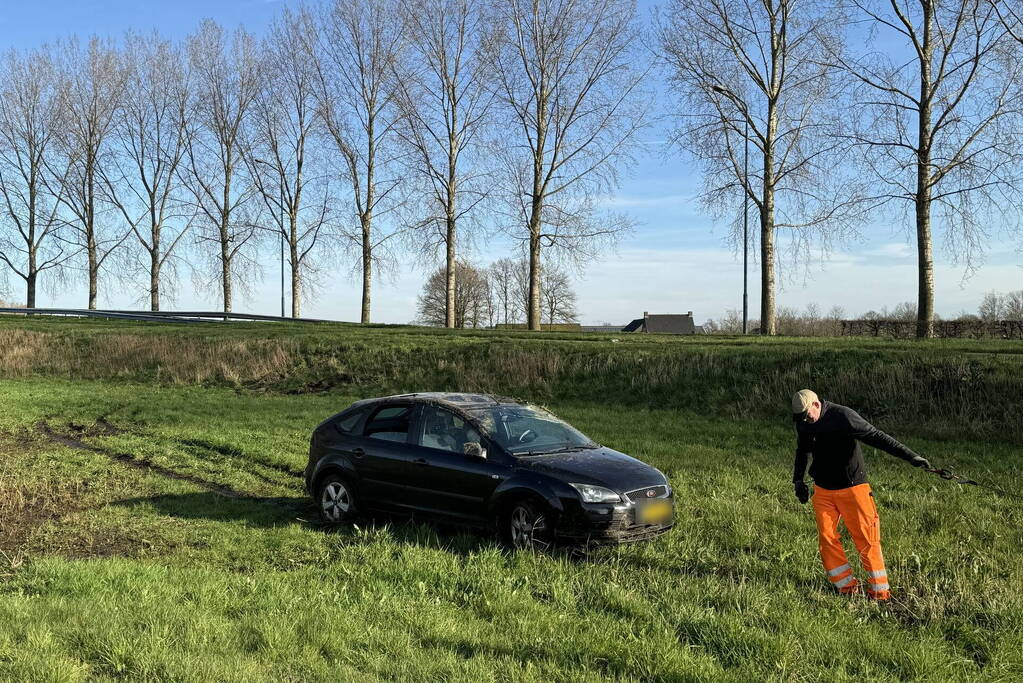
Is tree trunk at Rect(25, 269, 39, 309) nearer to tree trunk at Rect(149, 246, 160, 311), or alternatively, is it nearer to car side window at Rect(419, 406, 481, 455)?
tree trunk at Rect(149, 246, 160, 311)

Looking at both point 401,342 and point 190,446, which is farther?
point 401,342

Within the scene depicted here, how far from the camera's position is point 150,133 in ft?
159

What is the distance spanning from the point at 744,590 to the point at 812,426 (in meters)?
1.52

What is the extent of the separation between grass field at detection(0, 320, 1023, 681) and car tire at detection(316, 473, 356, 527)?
26 centimetres

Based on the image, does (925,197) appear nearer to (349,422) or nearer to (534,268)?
(534,268)

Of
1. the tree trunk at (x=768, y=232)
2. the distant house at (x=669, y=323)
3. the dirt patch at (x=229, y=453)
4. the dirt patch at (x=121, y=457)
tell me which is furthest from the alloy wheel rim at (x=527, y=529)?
the distant house at (x=669, y=323)

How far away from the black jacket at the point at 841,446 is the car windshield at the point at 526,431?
8.94ft

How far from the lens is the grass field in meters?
4.96

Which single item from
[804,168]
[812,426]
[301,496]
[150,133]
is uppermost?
[150,133]

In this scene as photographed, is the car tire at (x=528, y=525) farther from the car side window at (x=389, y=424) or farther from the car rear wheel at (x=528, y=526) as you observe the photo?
the car side window at (x=389, y=424)

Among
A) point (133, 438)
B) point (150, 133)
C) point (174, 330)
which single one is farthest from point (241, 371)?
point (150, 133)

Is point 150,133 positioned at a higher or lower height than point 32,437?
higher

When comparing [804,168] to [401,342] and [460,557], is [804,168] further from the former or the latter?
[460,557]

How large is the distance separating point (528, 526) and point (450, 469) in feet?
3.77
